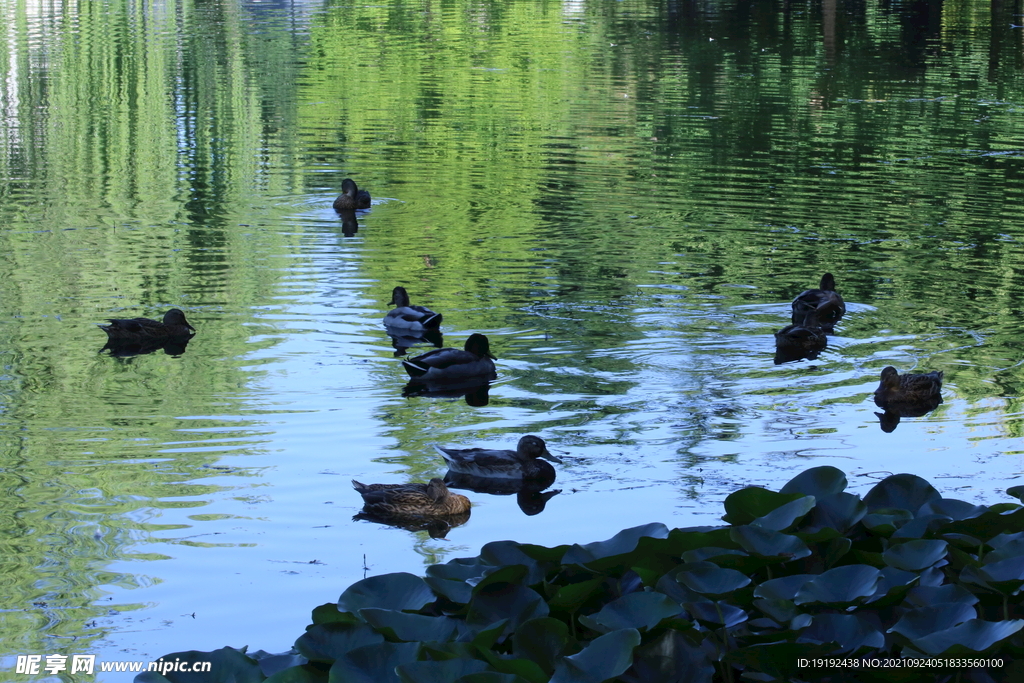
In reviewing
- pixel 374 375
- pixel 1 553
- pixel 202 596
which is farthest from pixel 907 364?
pixel 1 553

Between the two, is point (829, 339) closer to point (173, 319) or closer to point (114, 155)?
point (173, 319)

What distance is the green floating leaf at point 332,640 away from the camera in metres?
5.70

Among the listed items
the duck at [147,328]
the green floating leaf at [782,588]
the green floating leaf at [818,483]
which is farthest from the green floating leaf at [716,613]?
the duck at [147,328]

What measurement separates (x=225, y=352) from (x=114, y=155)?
13778 mm

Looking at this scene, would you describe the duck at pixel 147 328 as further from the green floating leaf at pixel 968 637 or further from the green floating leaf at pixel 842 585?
the green floating leaf at pixel 968 637

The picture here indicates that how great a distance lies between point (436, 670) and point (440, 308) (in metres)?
10.9

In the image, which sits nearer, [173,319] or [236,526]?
[236,526]

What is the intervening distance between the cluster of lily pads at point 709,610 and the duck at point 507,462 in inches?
142

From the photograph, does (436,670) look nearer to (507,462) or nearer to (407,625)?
(407,625)

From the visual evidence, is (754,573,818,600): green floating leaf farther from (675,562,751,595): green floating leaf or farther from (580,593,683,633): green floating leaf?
(580,593,683,633): green floating leaf

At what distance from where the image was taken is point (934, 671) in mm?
5441

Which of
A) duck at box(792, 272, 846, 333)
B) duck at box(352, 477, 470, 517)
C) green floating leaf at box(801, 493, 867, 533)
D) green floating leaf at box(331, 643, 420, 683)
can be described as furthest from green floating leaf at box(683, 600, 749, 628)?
duck at box(792, 272, 846, 333)

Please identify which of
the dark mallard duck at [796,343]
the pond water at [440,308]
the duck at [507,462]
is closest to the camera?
the pond water at [440,308]

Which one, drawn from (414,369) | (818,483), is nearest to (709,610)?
(818,483)
